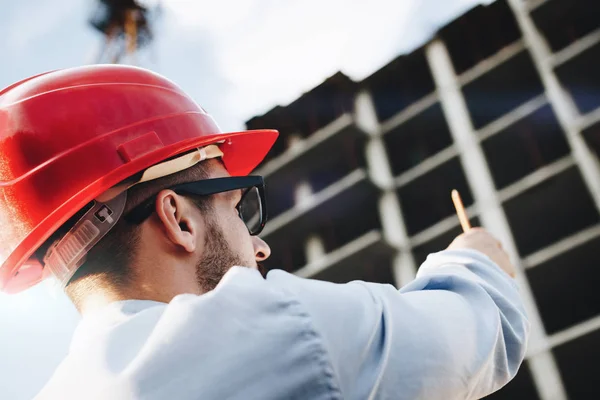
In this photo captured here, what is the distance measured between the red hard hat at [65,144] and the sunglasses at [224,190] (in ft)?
0.44

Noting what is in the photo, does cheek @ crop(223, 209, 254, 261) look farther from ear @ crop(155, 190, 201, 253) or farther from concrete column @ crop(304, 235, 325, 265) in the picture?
concrete column @ crop(304, 235, 325, 265)

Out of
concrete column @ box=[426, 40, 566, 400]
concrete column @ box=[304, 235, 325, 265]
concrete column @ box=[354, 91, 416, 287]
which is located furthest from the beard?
concrete column @ box=[304, 235, 325, 265]

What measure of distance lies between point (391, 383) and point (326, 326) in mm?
136

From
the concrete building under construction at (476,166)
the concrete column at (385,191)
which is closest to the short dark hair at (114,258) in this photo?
the concrete building under construction at (476,166)

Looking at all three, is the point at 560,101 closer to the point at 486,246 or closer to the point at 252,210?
the point at 252,210

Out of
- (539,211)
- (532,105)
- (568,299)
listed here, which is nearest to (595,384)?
(568,299)

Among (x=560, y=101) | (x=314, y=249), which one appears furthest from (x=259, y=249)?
(x=314, y=249)

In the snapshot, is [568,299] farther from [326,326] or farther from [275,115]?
[326,326]

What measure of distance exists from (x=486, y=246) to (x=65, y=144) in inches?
40.8

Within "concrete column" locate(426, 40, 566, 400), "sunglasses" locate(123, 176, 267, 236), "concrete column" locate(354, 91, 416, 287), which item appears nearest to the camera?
"sunglasses" locate(123, 176, 267, 236)

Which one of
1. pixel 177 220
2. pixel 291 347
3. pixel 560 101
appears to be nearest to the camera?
pixel 291 347

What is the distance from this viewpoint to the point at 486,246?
140cm

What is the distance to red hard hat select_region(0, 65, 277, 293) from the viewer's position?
1.53 m

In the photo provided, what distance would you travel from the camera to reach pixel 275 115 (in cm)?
1967
